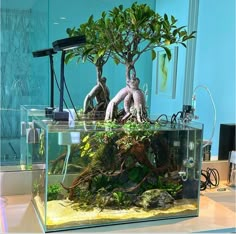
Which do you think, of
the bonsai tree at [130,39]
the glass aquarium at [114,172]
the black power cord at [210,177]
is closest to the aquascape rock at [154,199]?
the glass aquarium at [114,172]

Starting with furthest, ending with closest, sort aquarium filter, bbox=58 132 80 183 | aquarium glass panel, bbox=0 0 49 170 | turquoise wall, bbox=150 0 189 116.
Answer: turquoise wall, bbox=150 0 189 116
aquarium glass panel, bbox=0 0 49 170
aquarium filter, bbox=58 132 80 183

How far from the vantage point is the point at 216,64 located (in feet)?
6.27

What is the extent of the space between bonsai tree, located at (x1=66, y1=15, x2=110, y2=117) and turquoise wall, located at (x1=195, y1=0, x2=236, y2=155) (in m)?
0.68

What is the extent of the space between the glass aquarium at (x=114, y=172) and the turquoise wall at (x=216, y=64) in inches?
25.5

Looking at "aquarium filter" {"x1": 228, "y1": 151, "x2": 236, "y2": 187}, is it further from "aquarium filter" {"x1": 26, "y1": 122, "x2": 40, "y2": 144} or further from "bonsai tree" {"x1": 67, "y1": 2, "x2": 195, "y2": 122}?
"aquarium filter" {"x1": 26, "y1": 122, "x2": 40, "y2": 144}

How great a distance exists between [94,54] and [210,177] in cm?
99

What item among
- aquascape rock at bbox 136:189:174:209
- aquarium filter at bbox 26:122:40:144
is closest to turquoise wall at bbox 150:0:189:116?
aquascape rock at bbox 136:189:174:209

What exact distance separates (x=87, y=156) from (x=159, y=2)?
3.44 feet

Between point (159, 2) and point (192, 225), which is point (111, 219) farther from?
point (159, 2)

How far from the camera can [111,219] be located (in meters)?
1.18

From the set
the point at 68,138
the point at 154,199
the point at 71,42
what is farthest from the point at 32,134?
the point at 154,199

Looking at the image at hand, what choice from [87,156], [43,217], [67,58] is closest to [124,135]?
[87,156]

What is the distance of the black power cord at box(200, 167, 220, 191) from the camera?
1.72 meters

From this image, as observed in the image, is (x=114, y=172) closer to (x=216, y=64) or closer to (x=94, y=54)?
(x=94, y=54)
